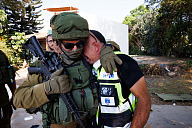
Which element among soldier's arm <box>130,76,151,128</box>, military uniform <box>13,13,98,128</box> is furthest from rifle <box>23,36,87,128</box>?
soldier's arm <box>130,76,151,128</box>

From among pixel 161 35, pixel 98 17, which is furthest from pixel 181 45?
pixel 98 17

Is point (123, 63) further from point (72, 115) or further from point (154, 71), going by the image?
point (154, 71)

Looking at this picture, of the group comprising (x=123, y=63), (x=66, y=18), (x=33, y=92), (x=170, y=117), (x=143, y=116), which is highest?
(x=66, y=18)

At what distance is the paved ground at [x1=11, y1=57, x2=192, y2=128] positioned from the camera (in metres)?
3.44

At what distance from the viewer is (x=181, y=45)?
14844 mm

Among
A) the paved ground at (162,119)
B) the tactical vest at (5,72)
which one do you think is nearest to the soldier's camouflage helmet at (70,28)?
the tactical vest at (5,72)

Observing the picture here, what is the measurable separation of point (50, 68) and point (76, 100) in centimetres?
43

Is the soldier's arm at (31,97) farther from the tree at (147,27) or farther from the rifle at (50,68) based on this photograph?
the tree at (147,27)

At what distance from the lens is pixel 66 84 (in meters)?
1.36

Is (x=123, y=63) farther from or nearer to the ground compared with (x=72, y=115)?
farther from the ground

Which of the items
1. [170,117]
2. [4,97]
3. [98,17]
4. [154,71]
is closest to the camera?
[4,97]

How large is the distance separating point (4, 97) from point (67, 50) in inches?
68.9

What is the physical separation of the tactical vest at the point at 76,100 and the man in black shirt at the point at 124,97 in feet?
0.83

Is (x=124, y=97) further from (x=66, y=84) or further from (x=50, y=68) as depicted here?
(x=50, y=68)
